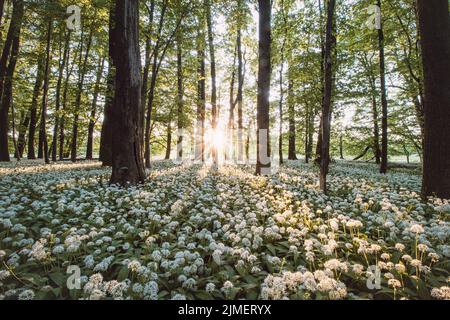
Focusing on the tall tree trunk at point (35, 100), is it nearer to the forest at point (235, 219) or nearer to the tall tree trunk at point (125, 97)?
the forest at point (235, 219)

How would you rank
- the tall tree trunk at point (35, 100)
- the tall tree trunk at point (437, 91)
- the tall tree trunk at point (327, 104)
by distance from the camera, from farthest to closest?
the tall tree trunk at point (35, 100)
the tall tree trunk at point (327, 104)
the tall tree trunk at point (437, 91)

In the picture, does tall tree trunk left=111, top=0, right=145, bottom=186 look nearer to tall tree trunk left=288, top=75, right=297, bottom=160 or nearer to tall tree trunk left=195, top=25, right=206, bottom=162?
tall tree trunk left=195, top=25, right=206, bottom=162

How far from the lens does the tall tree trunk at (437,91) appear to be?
693cm

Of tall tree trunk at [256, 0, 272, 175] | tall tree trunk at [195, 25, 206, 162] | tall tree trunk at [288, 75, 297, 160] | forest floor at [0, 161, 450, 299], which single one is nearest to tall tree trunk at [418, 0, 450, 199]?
forest floor at [0, 161, 450, 299]

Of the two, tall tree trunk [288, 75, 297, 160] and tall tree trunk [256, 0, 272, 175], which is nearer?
tall tree trunk [256, 0, 272, 175]

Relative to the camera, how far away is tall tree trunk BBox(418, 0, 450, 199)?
6.93m

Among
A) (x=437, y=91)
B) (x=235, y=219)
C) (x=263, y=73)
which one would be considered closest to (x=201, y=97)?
(x=263, y=73)

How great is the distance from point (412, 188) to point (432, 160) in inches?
103

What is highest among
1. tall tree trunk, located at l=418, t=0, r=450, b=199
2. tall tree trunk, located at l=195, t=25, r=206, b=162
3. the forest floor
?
tall tree trunk, located at l=195, t=25, r=206, b=162

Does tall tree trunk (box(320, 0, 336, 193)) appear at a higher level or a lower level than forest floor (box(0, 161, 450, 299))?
higher

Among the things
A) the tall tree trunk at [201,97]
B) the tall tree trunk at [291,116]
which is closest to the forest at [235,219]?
the tall tree trunk at [291,116]

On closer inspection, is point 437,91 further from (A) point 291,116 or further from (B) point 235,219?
(A) point 291,116

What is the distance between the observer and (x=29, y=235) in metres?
4.78
